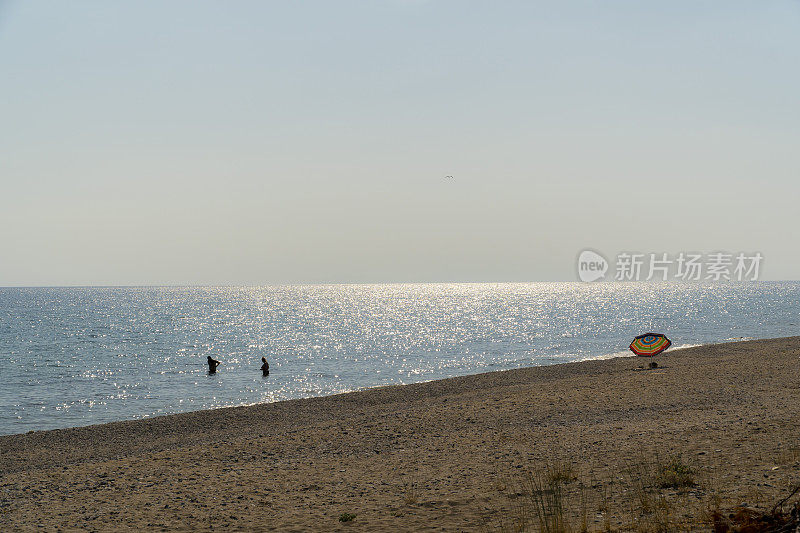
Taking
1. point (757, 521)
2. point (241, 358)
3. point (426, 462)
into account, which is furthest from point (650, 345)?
point (241, 358)

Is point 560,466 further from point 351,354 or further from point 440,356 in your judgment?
point 351,354

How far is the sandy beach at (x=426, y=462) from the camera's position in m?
9.96

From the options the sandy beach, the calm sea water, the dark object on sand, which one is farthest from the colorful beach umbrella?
the dark object on sand

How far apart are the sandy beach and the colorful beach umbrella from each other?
437 inches

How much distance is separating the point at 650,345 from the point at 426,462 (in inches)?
1113

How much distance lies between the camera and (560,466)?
1225 centimetres

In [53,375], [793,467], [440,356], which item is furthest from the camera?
[440,356]

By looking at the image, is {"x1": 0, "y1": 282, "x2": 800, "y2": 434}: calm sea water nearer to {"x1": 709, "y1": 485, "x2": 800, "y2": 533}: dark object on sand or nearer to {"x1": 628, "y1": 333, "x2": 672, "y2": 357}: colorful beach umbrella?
{"x1": 628, "y1": 333, "x2": 672, "y2": 357}: colorful beach umbrella

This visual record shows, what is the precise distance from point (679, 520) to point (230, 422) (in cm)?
2107

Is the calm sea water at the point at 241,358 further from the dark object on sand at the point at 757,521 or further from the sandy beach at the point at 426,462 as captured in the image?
the dark object on sand at the point at 757,521

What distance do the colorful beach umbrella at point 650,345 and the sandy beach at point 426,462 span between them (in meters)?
11.1

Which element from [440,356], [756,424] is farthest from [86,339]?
[756,424]

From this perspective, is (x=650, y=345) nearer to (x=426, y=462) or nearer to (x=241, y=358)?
(x=426, y=462)

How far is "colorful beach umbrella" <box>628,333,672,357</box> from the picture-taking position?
122 ft
